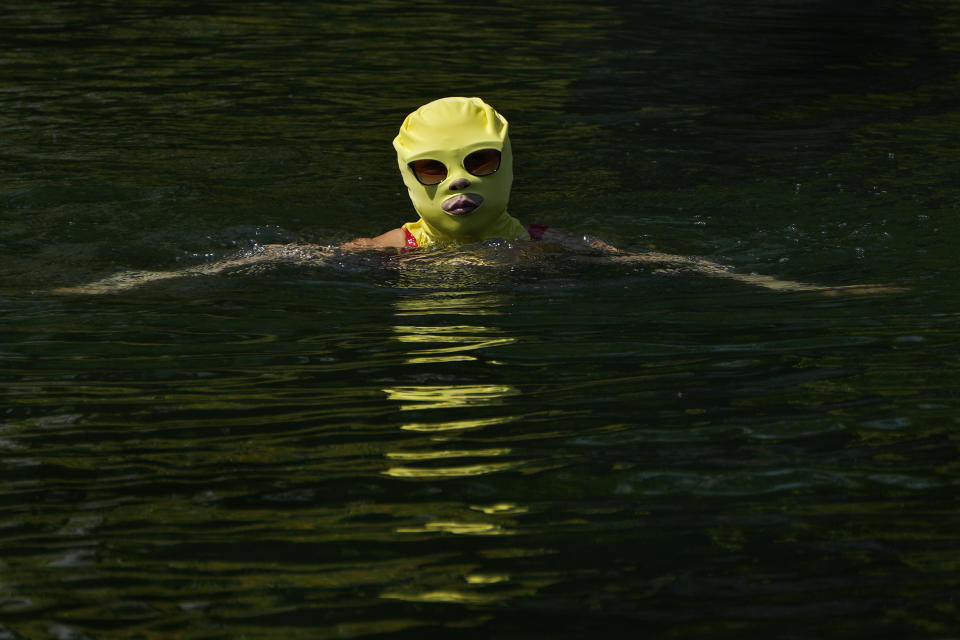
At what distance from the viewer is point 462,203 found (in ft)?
24.5

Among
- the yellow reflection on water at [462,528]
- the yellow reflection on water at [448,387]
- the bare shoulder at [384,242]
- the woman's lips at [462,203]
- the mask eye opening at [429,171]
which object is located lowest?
the bare shoulder at [384,242]

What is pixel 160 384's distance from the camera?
17.8 ft

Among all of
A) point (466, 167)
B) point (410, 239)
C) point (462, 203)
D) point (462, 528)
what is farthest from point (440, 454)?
point (410, 239)

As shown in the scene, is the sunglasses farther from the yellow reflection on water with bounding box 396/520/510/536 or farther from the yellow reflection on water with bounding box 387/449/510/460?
the yellow reflection on water with bounding box 396/520/510/536

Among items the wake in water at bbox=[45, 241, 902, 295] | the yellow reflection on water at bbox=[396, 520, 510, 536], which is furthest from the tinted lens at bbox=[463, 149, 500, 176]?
the yellow reflection on water at bbox=[396, 520, 510, 536]

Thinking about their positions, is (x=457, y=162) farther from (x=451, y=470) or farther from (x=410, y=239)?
(x=451, y=470)

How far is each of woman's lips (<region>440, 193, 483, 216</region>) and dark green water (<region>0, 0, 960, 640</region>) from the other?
10.9 inches

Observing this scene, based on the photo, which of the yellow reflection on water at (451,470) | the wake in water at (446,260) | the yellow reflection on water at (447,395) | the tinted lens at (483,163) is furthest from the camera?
the tinted lens at (483,163)

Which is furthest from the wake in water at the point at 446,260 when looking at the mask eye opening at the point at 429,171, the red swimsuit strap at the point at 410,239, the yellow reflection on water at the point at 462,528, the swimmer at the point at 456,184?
the yellow reflection on water at the point at 462,528

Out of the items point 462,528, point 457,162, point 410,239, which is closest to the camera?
point 462,528

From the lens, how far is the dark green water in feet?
11.8

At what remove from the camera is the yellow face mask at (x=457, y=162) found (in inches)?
293

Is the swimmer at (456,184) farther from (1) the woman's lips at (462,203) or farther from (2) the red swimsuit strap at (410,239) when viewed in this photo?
(2) the red swimsuit strap at (410,239)

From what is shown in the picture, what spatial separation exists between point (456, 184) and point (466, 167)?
129mm
